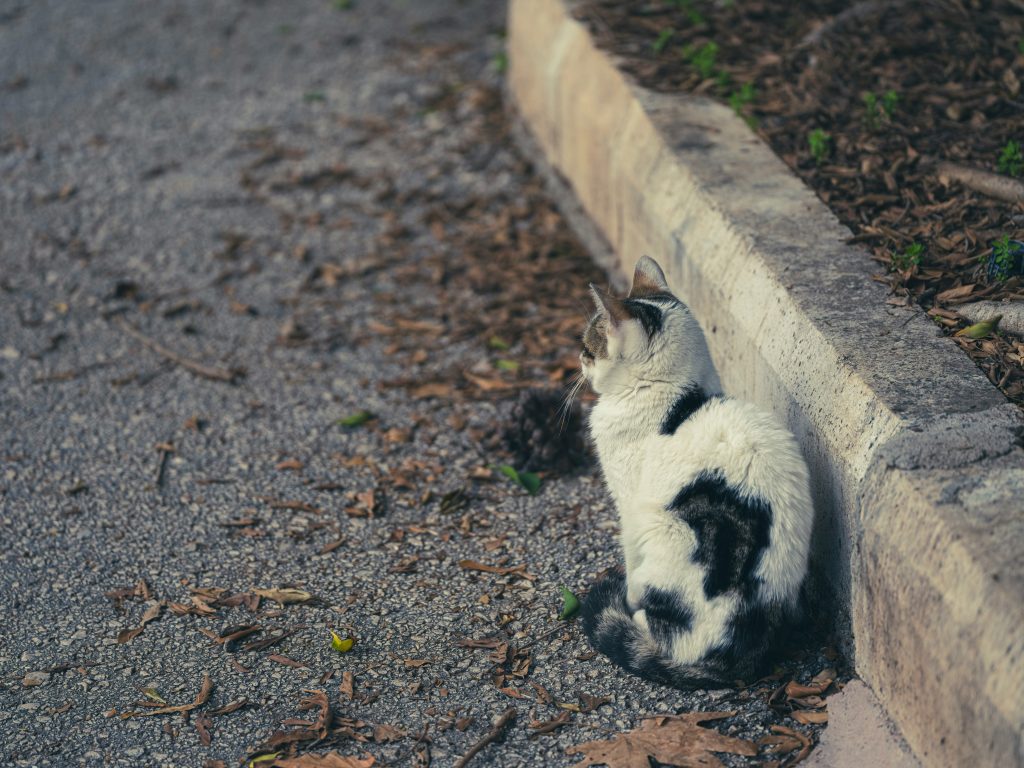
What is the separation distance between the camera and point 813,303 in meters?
3.76

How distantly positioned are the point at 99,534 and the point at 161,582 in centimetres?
46

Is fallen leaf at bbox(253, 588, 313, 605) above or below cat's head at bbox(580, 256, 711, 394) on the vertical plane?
below

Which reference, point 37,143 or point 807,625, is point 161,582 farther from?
point 37,143

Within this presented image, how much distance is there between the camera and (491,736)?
326cm

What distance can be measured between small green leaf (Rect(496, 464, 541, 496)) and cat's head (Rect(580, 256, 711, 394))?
0.91 meters

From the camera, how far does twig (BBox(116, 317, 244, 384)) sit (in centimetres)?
541

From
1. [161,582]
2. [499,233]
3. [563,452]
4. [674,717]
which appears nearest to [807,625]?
[674,717]

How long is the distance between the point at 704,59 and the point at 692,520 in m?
3.32

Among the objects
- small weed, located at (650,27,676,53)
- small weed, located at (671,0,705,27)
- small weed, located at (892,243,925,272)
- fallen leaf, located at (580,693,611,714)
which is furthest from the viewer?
small weed, located at (671,0,705,27)

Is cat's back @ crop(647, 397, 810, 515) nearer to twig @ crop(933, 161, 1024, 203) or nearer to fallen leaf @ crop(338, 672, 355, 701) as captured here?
fallen leaf @ crop(338, 672, 355, 701)

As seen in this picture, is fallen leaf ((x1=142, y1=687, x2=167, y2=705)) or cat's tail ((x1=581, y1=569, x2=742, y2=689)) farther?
fallen leaf ((x1=142, y1=687, x2=167, y2=705))

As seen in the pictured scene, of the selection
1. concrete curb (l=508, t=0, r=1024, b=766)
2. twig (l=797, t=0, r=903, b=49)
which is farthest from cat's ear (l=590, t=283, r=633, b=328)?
twig (l=797, t=0, r=903, b=49)

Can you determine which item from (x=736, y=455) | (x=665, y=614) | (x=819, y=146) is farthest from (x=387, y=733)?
(x=819, y=146)

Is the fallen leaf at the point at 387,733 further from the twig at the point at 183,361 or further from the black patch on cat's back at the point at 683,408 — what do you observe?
the twig at the point at 183,361
